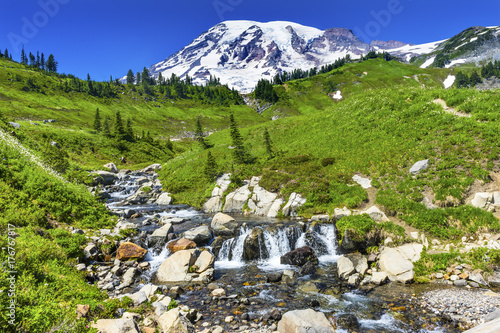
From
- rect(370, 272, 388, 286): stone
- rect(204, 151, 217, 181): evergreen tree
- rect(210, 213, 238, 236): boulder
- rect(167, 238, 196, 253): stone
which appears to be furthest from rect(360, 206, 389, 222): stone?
rect(204, 151, 217, 181): evergreen tree

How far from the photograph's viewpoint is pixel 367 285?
583 inches

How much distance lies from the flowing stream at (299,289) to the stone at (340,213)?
7.30 ft

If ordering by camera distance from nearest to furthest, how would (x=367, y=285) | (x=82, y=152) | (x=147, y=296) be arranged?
(x=147, y=296), (x=367, y=285), (x=82, y=152)

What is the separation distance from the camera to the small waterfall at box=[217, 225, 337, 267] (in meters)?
19.8

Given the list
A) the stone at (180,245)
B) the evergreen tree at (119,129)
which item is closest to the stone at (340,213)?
the stone at (180,245)

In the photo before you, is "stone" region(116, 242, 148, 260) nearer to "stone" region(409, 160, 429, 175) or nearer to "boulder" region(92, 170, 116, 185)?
"stone" region(409, 160, 429, 175)

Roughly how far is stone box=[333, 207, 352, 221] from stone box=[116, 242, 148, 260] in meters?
18.0

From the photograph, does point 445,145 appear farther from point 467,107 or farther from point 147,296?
point 147,296

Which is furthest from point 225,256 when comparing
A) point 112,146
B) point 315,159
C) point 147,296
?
point 112,146

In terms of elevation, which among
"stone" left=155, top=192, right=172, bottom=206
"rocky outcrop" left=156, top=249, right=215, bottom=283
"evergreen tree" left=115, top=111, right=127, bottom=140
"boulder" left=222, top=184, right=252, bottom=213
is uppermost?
"evergreen tree" left=115, top=111, right=127, bottom=140

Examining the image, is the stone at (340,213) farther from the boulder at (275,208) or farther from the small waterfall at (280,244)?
the boulder at (275,208)

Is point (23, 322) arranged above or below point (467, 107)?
below

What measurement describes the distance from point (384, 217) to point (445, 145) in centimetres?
1114

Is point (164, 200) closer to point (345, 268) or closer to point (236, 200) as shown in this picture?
point (236, 200)
